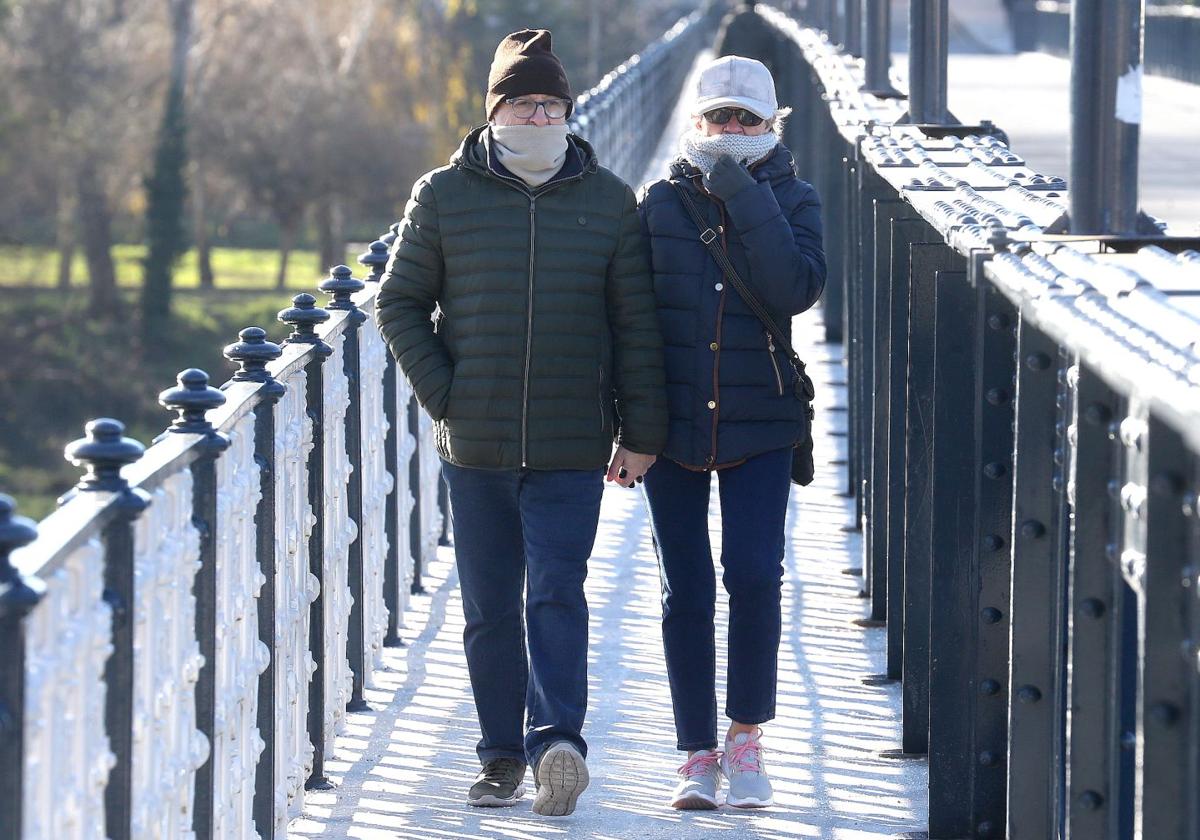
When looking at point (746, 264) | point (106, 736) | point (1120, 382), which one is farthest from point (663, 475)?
point (1120, 382)

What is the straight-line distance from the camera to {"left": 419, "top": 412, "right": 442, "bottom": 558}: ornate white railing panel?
22.9 ft

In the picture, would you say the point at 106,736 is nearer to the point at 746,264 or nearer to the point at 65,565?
the point at 65,565

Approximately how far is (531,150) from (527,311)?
→ 0.31 m

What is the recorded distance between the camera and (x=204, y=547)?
11.6 feet

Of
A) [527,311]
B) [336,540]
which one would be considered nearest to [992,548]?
[527,311]

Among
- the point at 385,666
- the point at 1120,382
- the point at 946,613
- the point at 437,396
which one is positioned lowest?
the point at 385,666

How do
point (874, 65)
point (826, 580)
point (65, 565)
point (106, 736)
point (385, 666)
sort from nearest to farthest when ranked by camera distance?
point (65, 565), point (106, 736), point (385, 666), point (826, 580), point (874, 65)

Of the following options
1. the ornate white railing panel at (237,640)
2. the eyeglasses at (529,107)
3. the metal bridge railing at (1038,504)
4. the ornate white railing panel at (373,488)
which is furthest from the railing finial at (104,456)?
the ornate white railing panel at (373,488)

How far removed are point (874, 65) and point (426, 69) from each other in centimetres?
6251

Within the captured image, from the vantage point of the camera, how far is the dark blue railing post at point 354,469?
5.39 metres

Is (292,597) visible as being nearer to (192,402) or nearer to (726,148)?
(192,402)

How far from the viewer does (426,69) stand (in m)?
70.5

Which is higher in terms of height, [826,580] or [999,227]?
[999,227]

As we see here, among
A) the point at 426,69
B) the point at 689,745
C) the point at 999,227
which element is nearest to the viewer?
the point at 999,227
